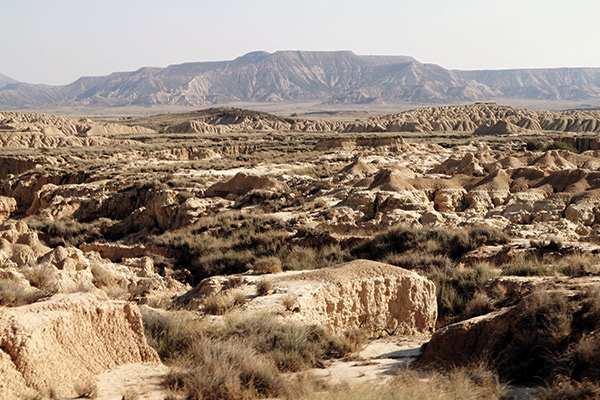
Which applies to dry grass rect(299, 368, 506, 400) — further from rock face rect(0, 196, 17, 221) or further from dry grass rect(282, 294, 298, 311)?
rock face rect(0, 196, 17, 221)

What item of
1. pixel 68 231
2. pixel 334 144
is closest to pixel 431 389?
pixel 68 231

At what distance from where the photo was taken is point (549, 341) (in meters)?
5.56

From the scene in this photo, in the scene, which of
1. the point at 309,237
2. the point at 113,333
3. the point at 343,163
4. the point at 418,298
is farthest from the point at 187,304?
the point at 343,163

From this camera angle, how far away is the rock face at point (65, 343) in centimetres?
495

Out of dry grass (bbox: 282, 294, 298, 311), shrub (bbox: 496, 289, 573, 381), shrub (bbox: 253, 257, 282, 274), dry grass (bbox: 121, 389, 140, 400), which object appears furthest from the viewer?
shrub (bbox: 253, 257, 282, 274)

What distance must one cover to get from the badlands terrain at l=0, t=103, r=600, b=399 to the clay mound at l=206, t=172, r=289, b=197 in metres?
0.10

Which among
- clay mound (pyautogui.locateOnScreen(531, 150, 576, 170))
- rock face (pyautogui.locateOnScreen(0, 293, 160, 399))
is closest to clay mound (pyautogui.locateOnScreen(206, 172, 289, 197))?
clay mound (pyautogui.locateOnScreen(531, 150, 576, 170))

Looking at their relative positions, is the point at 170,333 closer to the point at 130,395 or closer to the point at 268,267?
the point at 130,395

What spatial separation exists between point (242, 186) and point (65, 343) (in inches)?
778

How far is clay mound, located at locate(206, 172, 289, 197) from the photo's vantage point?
24.8 m

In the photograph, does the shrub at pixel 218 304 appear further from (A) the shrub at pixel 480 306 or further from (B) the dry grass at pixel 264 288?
(A) the shrub at pixel 480 306

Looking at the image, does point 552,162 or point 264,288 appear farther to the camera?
point 552,162

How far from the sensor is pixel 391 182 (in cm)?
2030

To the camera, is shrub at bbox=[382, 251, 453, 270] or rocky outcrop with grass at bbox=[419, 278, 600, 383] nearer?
rocky outcrop with grass at bbox=[419, 278, 600, 383]
